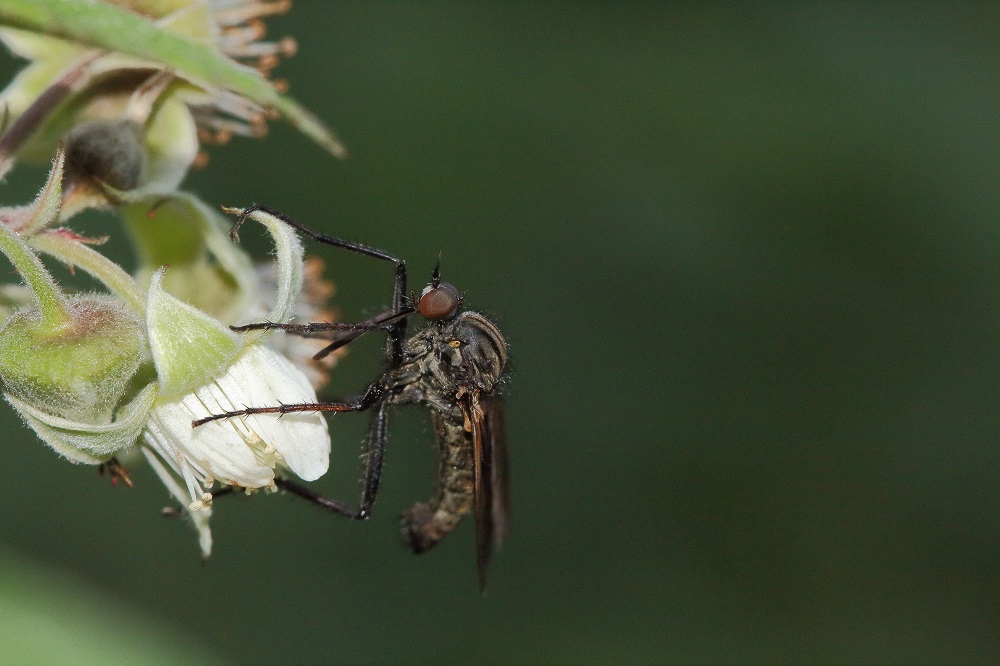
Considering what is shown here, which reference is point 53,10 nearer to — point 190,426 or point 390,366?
point 190,426

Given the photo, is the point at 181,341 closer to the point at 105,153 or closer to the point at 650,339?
the point at 105,153

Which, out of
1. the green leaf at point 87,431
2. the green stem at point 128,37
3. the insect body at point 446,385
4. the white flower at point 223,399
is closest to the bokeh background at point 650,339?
the insect body at point 446,385

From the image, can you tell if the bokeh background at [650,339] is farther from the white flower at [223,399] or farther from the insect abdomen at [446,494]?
the white flower at [223,399]

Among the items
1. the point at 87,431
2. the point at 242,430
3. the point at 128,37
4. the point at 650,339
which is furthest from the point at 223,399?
the point at 650,339

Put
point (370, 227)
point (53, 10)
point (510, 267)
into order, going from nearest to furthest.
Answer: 1. point (53, 10)
2. point (370, 227)
3. point (510, 267)

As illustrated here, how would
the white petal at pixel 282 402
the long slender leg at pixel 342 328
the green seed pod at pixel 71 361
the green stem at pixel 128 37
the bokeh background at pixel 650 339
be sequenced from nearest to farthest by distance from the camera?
the green stem at pixel 128 37, the green seed pod at pixel 71 361, the white petal at pixel 282 402, the long slender leg at pixel 342 328, the bokeh background at pixel 650 339

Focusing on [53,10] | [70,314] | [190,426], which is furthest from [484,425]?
[53,10]
